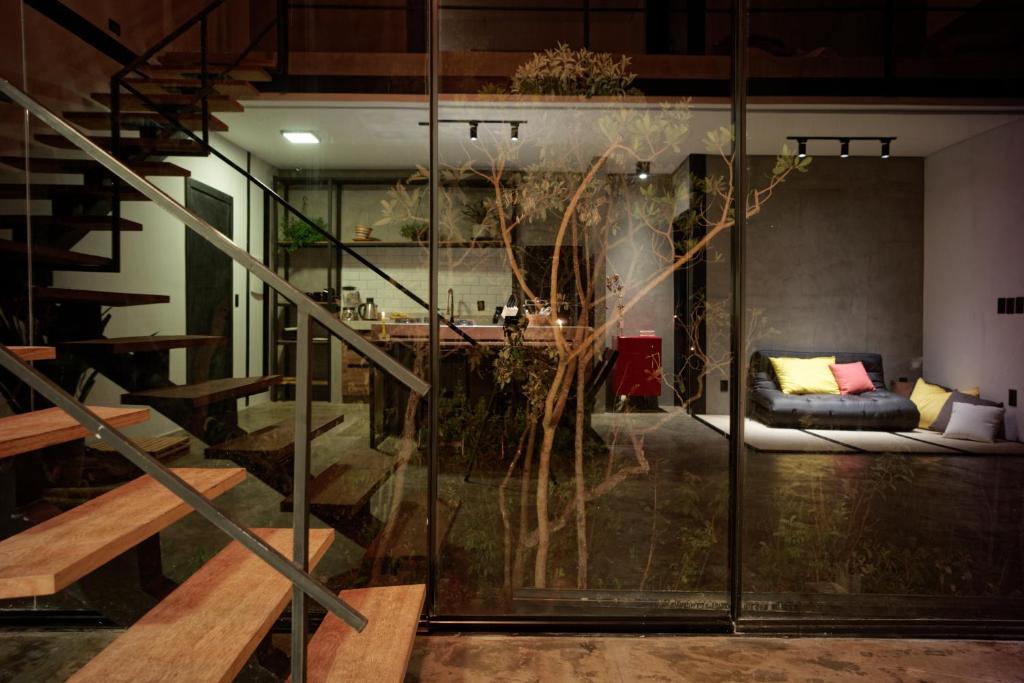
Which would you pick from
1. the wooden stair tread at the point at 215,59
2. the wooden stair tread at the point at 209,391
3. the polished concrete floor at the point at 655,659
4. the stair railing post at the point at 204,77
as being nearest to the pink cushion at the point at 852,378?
the polished concrete floor at the point at 655,659

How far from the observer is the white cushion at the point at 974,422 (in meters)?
2.55

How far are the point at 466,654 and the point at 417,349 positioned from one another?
43.9 inches

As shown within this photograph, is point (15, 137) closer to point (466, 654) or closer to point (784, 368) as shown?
point (466, 654)

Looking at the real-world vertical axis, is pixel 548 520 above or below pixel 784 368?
below

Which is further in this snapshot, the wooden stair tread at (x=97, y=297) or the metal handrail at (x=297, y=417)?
the wooden stair tread at (x=97, y=297)

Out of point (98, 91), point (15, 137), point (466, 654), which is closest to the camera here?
point (466, 654)

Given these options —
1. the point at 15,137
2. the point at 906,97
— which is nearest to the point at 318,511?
the point at 15,137

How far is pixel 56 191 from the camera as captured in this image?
253cm

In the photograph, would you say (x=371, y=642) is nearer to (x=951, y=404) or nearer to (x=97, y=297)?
(x=97, y=297)

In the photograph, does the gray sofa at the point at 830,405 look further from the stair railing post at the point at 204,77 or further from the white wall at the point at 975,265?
the stair railing post at the point at 204,77

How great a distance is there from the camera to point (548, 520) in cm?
258

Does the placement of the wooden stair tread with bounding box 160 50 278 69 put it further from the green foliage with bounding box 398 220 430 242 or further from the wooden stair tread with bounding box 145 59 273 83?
the green foliage with bounding box 398 220 430 242

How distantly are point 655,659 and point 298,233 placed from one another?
202 centimetres

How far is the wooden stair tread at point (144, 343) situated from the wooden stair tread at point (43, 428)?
12.1 inches
